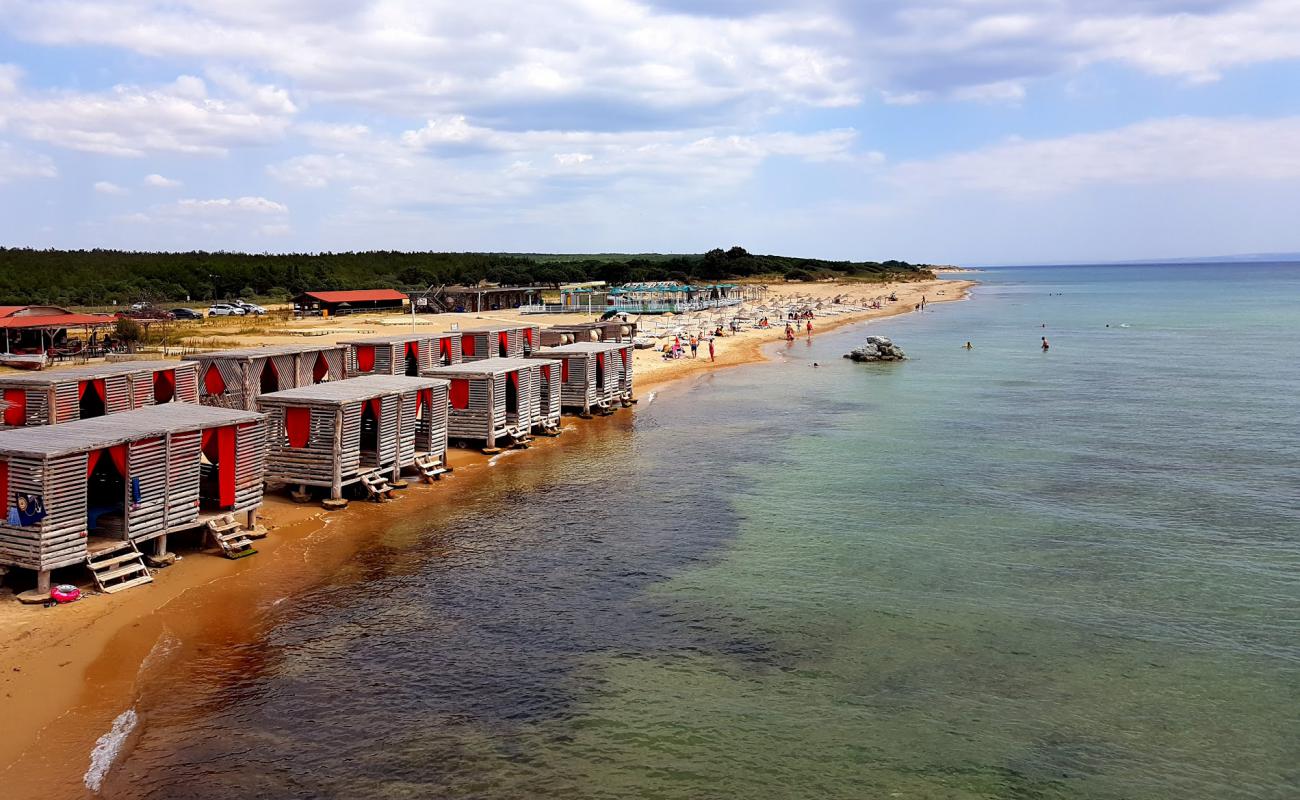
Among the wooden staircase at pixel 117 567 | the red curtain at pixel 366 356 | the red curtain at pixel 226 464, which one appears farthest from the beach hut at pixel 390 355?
the wooden staircase at pixel 117 567

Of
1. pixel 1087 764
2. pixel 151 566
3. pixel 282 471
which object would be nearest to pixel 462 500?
pixel 282 471

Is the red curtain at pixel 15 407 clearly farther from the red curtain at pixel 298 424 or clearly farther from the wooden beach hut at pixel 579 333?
the wooden beach hut at pixel 579 333

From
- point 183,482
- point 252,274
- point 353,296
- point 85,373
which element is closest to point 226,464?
point 183,482

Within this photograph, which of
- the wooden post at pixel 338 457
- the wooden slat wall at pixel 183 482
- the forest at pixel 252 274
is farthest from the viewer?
the forest at pixel 252 274

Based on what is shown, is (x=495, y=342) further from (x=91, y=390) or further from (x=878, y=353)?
(x=878, y=353)

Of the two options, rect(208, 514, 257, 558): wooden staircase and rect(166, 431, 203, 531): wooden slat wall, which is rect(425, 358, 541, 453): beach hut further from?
rect(166, 431, 203, 531): wooden slat wall

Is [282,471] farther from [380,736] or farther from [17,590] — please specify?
[380,736]

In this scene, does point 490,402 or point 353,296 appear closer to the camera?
point 490,402
